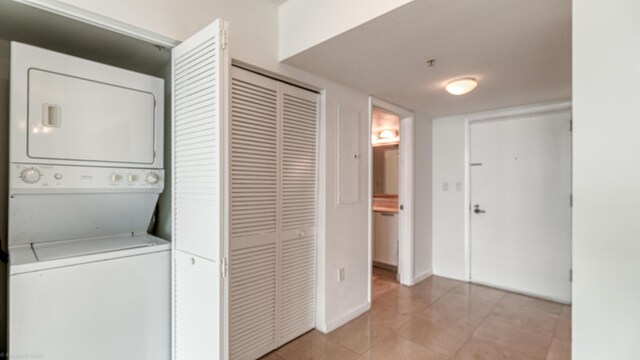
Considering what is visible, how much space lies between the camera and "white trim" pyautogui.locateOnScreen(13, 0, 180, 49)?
132 cm

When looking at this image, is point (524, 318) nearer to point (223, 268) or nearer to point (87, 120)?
point (223, 268)

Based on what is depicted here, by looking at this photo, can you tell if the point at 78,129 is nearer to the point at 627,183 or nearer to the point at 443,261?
the point at 627,183

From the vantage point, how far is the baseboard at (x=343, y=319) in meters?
2.48

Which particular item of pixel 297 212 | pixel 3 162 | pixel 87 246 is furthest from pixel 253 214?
pixel 3 162

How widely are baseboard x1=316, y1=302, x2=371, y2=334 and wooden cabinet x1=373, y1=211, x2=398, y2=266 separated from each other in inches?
52.7

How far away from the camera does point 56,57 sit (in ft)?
4.91

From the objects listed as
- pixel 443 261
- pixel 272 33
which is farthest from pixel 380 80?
pixel 443 261

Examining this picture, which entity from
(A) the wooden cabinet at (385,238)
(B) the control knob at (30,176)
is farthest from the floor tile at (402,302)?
(B) the control knob at (30,176)

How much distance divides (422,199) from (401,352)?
7.01ft

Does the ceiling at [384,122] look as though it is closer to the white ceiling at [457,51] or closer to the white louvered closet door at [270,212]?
the white ceiling at [457,51]

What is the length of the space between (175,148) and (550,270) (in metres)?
3.95

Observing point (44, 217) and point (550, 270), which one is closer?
point (44, 217)

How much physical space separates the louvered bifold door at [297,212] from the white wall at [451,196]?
2339 mm

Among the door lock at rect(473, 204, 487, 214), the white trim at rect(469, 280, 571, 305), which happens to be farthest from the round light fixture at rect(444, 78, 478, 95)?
the white trim at rect(469, 280, 571, 305)
